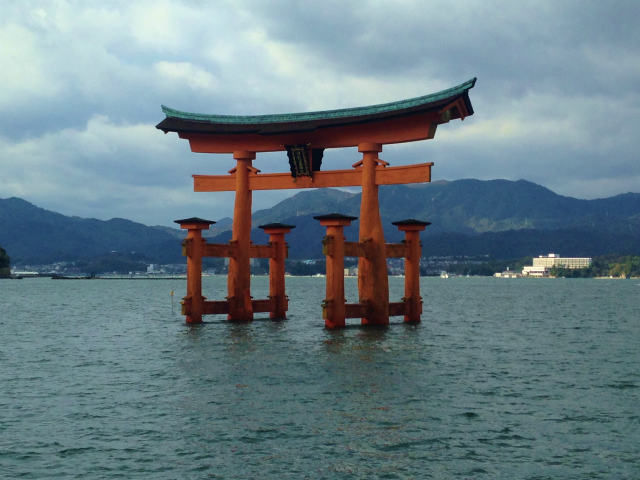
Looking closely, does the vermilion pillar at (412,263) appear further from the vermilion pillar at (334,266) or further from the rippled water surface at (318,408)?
the vermilion pillar at (334,266)

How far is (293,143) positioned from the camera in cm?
3578

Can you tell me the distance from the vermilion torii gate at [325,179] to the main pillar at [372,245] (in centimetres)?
5

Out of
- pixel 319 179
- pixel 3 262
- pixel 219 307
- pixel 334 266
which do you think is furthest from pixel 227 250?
pixel 3 262

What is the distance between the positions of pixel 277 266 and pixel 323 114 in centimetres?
905

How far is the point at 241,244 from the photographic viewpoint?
3641cm

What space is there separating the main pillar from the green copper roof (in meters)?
1.73

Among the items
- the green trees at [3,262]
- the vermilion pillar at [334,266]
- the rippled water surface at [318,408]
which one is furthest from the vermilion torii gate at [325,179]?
the green trees at [3,262]

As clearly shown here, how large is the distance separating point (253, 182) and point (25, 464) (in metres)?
25.0

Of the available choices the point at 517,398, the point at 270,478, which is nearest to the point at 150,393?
the point at 270,478

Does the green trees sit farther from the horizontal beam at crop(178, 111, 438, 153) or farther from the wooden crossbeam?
the horizontal beam at crop(178, 111, 438, 153)

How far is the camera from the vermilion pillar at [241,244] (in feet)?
119

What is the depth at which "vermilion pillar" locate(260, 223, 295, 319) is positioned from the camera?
3834 cm

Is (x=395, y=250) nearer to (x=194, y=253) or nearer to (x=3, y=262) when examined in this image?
(x=194, y=253)

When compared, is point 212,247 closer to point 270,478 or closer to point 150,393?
point 150,393
